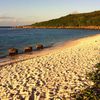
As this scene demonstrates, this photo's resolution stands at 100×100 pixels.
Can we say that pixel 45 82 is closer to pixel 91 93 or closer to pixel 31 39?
pixel 91 93

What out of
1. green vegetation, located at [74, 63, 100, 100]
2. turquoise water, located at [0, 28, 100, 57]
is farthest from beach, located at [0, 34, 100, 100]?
turquoise water, located at [0, 28, 100, 57]

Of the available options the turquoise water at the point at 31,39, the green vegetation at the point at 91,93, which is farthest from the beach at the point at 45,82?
the turquoise water at the point at 31,39

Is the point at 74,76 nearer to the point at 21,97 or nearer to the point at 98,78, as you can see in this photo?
the point at 98,78

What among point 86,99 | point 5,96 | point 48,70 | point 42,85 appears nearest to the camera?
point 86,99

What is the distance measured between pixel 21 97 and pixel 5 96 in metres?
0.73

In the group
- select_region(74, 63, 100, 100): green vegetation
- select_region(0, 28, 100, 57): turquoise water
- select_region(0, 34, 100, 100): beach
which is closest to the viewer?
select_region(74, 63, 100, 100): green vegetation

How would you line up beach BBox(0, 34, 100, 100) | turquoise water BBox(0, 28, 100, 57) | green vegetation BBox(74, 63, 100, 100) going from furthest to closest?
1. turquoise water BBox(0, 28, 100, 57)
2. beach BBox(0, 34, 100, 100)
3. green vegetation BBox(74, 63, 100, 100)

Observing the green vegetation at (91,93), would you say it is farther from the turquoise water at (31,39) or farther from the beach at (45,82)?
the turquoise water at (31,39)

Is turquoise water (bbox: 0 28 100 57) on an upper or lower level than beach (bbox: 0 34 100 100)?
lower

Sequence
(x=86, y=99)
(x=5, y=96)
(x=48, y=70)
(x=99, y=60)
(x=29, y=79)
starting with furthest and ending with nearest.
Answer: (x=99, y=60)
(x=48, y=70)
(x=29, y=79)
(x=5, y=96)
(x=86, y=99)

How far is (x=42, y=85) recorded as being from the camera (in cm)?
1309

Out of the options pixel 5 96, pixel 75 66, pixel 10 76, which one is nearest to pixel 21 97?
pixel 5 96

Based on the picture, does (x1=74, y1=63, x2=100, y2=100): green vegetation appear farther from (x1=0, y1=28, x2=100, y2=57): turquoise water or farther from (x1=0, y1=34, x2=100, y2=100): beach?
(x1=0, y1=28, x2=100, y2=57): turquoise water

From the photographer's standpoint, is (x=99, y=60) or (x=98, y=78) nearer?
(x=98, y=78)
